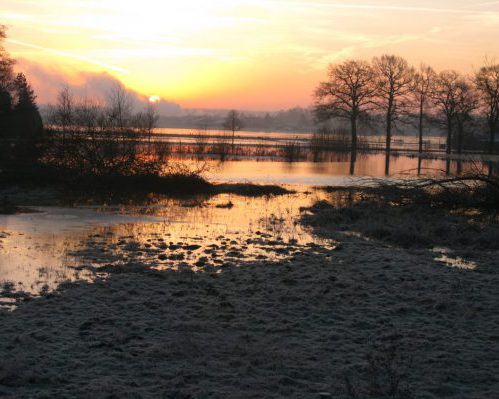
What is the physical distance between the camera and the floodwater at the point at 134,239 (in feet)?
35.8

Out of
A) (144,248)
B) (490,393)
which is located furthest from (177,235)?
(490,393)

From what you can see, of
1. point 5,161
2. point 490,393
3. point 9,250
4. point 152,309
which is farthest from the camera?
point 5,161

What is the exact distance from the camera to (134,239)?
565 inches

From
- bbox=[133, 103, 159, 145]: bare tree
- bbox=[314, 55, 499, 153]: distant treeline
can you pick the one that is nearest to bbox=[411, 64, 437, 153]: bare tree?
bbox=[314, 55, 499, 153]: distant treeline

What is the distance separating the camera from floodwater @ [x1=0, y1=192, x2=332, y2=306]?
1092 centimetres

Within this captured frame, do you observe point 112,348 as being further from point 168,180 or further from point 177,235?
point 168,180

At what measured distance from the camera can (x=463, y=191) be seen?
11500 mm

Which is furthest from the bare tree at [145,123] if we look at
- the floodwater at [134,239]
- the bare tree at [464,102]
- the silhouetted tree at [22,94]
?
the bare tree at [464,102]

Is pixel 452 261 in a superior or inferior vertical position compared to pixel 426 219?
inferior

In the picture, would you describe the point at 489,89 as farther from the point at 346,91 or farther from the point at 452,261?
the point at 452,261

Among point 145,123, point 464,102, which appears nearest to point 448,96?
point 464,102

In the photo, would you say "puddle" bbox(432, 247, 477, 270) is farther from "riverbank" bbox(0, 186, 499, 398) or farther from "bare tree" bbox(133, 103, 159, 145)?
"bare tree" bbox(133, 103, 159, 145)

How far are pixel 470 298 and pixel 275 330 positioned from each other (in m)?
3.83

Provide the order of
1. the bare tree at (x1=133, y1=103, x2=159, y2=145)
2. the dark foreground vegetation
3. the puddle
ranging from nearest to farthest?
1. the dark foreground vegetation
2. the puddle
3. the bare tree at (x1=133, y1=103, x2=159, y2=145)
